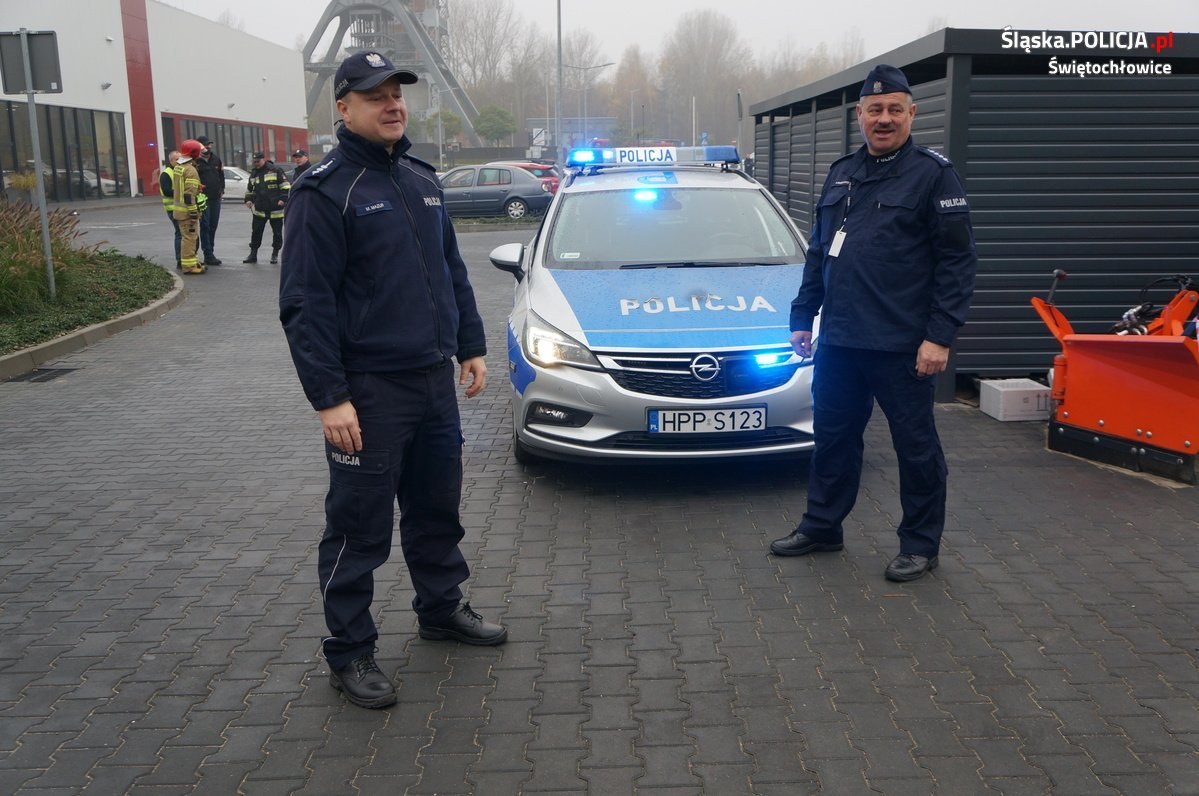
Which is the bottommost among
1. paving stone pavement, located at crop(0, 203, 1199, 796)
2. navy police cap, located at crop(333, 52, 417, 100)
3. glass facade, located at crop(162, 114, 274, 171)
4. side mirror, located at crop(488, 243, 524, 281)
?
paving stone pavement, located at crop(0, 203, 1199, 796)

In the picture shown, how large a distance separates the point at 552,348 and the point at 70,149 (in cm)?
3514

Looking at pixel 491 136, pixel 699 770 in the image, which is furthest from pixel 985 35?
pixel 491 136

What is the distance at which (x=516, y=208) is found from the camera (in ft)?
94.5

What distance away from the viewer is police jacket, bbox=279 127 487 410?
→ 3533mm

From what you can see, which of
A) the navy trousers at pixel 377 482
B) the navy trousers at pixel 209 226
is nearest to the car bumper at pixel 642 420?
the navy trousers at pixel 377 482

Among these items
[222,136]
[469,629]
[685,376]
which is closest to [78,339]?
[685,376]

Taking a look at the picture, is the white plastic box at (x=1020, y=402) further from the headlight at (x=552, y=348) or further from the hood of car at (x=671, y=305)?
the headlight at (x=552, y=348)

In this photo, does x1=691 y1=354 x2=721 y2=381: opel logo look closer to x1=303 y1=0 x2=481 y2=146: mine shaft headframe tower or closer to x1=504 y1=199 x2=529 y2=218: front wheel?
x1=504 y1=199 x2=529 y2=218: front wheel

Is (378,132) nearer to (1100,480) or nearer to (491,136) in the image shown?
(1100,480)

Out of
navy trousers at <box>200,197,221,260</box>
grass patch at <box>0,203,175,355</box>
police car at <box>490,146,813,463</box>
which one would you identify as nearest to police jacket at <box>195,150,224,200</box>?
navy trousers at <box>200,197,221,260</box>

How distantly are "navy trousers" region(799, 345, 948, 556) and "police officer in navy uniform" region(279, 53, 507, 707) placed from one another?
1.82 metres

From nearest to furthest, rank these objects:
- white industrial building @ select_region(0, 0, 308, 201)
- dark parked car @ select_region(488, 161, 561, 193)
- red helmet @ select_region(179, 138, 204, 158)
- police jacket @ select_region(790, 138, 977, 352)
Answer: police jacket @ select_region(790, 138, 977, 352)
red helmet @ select_region(179, 138, 204, 158)
dark parked car @ select_region(488, 161, 561, 193)
white industrial building @ select_region(0, 0, 308, 201)

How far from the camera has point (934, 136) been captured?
7891 millimetres

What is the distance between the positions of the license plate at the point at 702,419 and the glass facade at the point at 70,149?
31.3m
